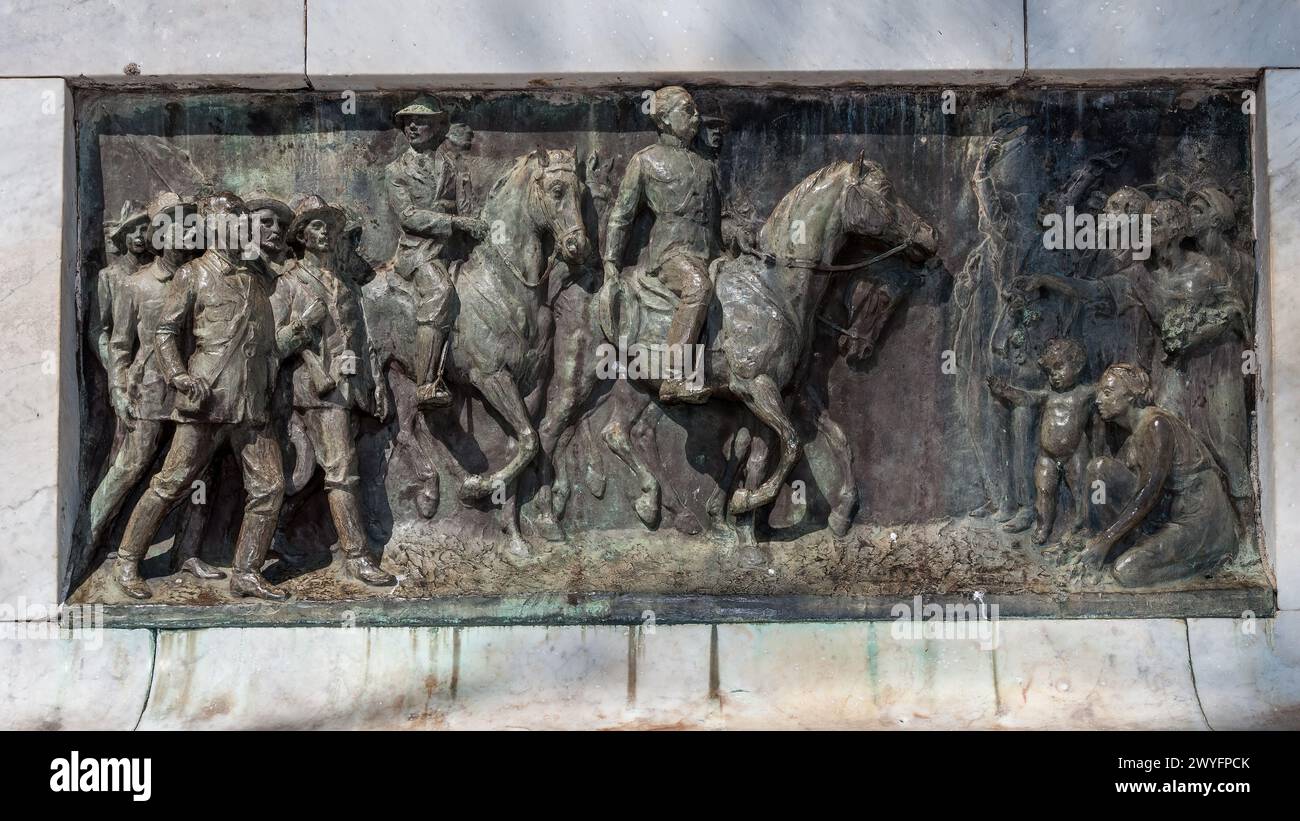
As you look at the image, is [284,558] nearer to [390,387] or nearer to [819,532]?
[390,387]

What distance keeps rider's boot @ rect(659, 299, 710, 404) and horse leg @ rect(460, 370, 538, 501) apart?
31.8 inches

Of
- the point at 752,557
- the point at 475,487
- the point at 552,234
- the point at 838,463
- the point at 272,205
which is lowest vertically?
the point at 752,557

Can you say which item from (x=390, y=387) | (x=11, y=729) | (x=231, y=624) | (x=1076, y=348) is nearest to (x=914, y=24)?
(x=1076, y=348)

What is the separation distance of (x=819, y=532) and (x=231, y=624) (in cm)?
325

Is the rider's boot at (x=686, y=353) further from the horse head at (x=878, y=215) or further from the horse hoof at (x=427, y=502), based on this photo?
the horse hoof at (x=427, y=502)

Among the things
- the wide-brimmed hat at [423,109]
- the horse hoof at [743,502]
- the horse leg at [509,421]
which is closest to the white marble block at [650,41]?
the wide-brimmed hat at [423,109]

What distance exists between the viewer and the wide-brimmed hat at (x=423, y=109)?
972cm

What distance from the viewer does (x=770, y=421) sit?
9.61m

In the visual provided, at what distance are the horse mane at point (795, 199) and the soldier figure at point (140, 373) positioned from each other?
10.3 feet

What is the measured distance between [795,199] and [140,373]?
366 centimetres

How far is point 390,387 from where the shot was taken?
391 inches

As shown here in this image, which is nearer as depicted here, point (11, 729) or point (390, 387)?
point (11, 729)

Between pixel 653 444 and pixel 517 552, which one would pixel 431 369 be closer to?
pixel 517 552

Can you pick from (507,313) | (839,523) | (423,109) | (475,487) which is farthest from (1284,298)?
(423,109)
